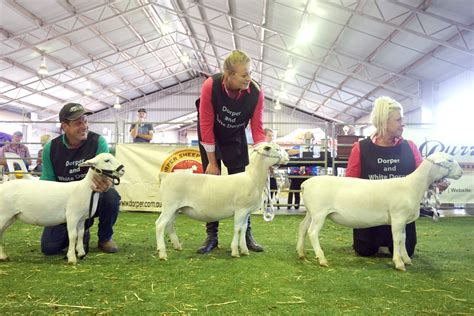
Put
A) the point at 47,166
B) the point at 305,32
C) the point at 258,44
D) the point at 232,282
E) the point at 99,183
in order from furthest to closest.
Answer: the point at 258,44
the point at 305,32
the point at 47,166
the point at 99,183
the point at 232,282

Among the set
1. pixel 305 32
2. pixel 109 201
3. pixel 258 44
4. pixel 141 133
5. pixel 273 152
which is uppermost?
pixel 258 44

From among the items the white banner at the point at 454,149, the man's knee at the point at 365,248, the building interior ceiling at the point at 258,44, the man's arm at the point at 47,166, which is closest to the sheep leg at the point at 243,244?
the man's knee at the point at 365,248

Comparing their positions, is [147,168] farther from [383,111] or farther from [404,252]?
[404,252]

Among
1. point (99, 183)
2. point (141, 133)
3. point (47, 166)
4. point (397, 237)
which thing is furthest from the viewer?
point (141, 133)

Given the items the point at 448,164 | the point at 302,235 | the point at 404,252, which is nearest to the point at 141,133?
the point at 302,235

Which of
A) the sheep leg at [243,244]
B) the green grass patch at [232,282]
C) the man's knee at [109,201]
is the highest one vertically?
the man's knee at [109,201]

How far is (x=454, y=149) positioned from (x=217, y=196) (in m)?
5.66

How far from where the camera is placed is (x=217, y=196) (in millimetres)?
3469

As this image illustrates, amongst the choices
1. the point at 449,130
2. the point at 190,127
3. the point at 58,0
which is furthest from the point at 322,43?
the point at 190,127

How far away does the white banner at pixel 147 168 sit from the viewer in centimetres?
746

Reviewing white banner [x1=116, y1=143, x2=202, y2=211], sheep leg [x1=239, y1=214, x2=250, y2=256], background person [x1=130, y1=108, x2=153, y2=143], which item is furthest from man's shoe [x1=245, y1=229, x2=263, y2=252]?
background person [x1=130, y1=108, x2=153, y2=143]

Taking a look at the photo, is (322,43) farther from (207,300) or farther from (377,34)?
(207,300)

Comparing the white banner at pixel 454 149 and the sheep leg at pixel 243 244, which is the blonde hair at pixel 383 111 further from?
the white banner at pixel 454 149

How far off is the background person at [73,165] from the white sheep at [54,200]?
1.17ft
